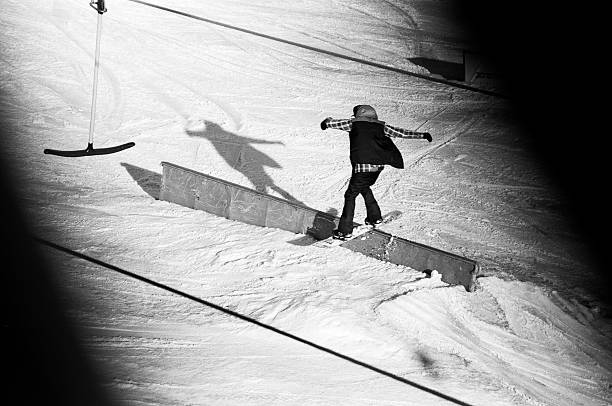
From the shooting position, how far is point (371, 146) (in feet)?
25.7

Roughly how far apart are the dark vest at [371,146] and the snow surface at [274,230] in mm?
958

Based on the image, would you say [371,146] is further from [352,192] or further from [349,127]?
[352,192]

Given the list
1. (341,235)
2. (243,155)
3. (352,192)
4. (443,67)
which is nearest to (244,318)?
(341,235)

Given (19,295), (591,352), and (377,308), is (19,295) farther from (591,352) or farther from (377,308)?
(591,352)

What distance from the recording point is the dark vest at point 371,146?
7.83 m

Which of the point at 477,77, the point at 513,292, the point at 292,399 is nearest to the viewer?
the point at 292,399

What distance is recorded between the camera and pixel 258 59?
15.2 m

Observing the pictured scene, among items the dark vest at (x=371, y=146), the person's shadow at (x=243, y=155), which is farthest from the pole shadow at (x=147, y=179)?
the dark vest at (x=371, y=146)

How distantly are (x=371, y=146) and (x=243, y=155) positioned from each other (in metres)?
3.69

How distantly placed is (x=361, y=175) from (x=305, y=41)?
9.26 m

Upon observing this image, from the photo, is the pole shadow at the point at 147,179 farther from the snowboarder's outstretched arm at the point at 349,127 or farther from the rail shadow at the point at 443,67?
the rail shadow at the point at 443,67

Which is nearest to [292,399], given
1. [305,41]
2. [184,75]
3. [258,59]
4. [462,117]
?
[462,117]

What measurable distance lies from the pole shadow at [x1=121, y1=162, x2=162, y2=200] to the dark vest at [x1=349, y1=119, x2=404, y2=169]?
2.76m

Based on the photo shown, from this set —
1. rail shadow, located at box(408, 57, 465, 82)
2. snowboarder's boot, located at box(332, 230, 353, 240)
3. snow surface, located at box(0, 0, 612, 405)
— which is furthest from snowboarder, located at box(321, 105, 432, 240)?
rail shadow, located at box(408, 57, 465, 82)
